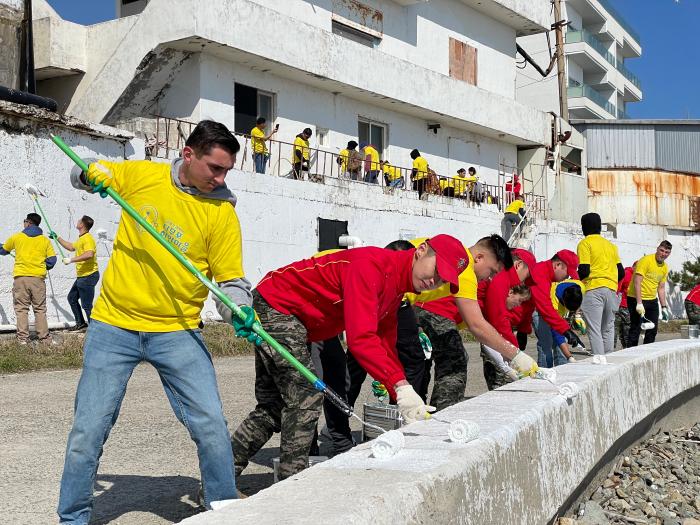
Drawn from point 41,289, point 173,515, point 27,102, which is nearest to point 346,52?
point 27,102

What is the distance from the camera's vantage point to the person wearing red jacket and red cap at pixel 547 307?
815 cm

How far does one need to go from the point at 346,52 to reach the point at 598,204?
19.8 m

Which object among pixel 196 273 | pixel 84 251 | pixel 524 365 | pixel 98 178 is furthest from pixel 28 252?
pixel 196 273

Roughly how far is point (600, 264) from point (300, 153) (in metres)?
9.95

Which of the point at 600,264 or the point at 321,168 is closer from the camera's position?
the point at 600,264

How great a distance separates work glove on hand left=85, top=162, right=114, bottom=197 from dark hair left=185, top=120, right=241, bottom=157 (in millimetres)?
434

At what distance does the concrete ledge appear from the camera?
248cm

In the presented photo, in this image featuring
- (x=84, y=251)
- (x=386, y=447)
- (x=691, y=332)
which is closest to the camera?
(x=386, y=447)

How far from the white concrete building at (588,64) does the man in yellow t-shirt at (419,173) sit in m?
25.1

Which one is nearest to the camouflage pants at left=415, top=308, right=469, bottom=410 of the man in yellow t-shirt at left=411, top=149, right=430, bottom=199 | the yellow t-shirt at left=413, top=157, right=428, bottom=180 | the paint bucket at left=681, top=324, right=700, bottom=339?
the paint bucket at left=681, top=324, right=700, bottom=339

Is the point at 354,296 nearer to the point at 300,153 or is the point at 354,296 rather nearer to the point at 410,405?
the point at 410,405

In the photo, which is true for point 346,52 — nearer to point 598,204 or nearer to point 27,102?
point 27,102

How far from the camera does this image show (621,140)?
42750mm

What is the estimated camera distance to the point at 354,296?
4281 mm
